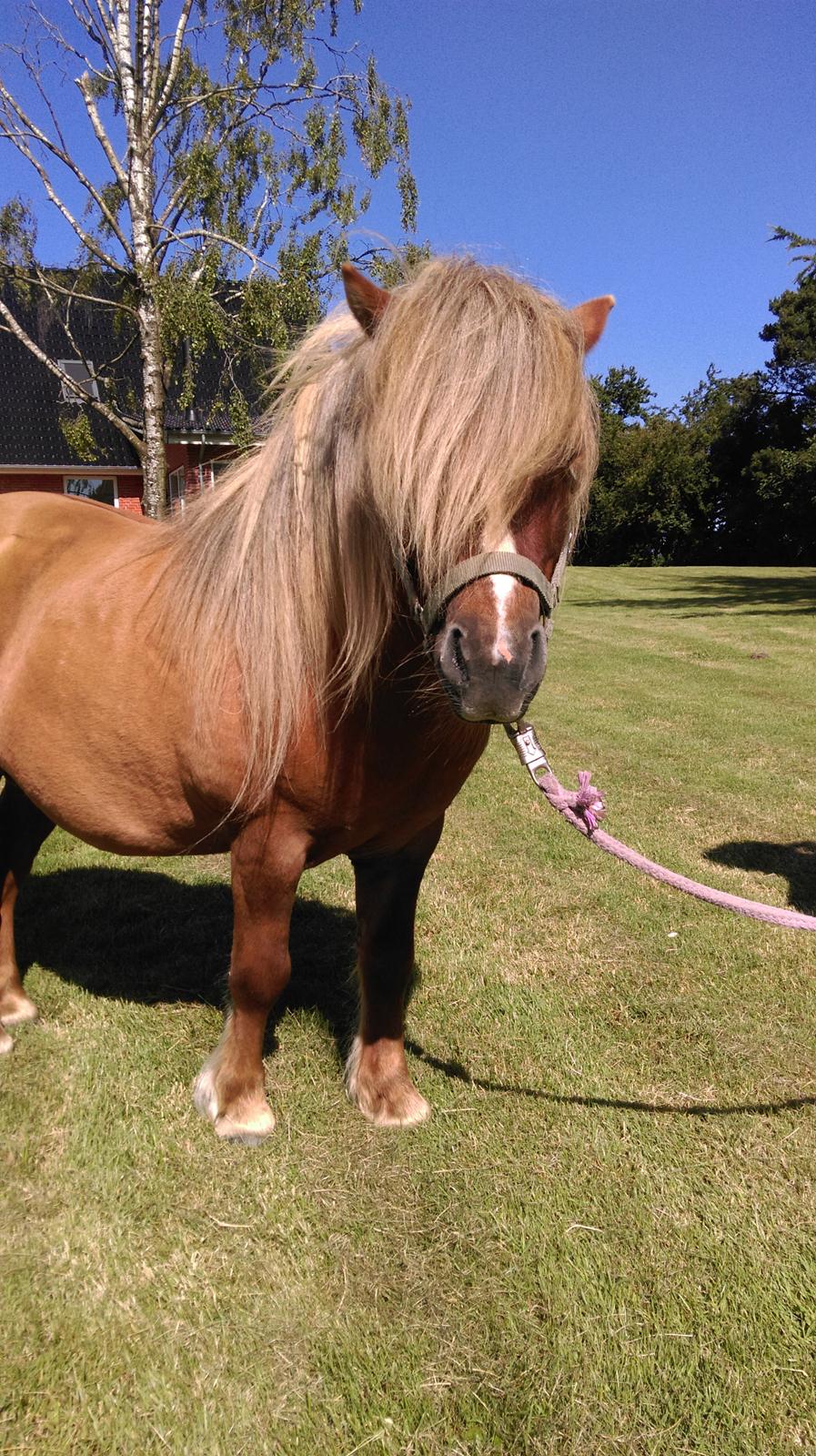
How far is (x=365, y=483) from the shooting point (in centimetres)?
175

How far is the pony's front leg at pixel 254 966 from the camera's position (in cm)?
224

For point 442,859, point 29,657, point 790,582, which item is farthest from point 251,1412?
point 790,582

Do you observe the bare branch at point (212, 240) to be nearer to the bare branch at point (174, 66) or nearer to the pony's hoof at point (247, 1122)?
the bare branch at point (174, 66)

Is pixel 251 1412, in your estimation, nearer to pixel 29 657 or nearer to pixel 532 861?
pixel 29 657

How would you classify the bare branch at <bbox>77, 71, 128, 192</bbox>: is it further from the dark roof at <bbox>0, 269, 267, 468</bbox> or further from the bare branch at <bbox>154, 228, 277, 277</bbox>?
the dark roof at <bbox>0, 269, 267, 468</bbox>

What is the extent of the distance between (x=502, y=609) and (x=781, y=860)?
4.19 m

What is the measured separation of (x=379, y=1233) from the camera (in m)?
2.24

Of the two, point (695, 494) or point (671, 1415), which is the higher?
point (695, 494)

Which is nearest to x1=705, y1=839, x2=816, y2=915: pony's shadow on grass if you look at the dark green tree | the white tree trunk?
Answer: the white tree trunk

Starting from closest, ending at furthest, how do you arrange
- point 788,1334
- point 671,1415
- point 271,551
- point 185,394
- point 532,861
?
point 671,1415 < point 788,1334 < point 271,551 < point 532,861 < point 185,394

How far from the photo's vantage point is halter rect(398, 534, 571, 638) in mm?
1510

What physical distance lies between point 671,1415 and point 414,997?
69.9 inches

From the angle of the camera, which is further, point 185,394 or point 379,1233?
point 185,394

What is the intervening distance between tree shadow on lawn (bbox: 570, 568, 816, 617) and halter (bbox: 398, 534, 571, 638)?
17.3 m
